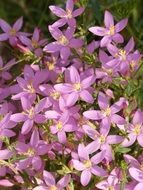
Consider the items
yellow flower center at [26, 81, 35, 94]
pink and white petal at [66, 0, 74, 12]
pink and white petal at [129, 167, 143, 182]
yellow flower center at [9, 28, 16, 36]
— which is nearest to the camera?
pink and white petal at [129, 167, 143, 182]

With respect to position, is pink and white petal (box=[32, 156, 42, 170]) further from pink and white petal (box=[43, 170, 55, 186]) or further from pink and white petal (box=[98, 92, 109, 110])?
pink and white petal (box=[98, 92, 109, 110])

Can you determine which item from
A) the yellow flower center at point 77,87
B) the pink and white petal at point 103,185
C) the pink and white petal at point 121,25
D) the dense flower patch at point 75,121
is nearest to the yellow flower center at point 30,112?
the dense flower patch at point 75,121

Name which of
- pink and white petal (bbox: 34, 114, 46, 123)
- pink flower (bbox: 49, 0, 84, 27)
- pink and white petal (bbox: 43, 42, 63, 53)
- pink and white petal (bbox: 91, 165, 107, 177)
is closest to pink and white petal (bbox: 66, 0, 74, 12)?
pink flower (bbox: 49, 0, 84, 27)

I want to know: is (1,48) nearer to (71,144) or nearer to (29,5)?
(29,5)

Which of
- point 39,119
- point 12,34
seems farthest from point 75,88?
point 12,34

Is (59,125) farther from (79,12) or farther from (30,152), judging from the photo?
(79,12)

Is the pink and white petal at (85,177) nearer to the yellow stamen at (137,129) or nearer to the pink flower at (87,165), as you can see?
the pink flower at (87,165)
